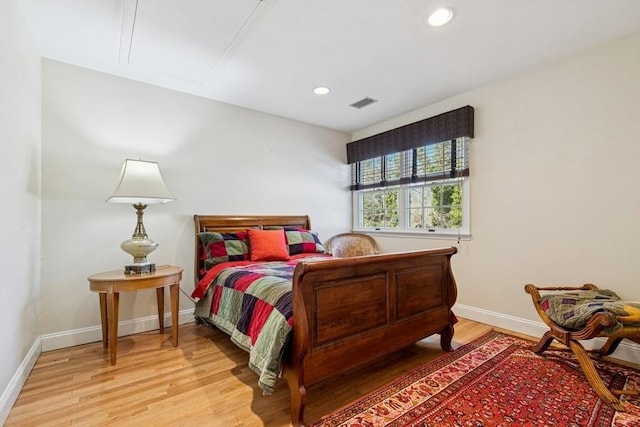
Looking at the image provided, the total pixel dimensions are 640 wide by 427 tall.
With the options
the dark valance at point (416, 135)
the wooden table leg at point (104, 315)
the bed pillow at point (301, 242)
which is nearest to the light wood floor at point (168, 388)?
the wooden table leg at point (104, 315)

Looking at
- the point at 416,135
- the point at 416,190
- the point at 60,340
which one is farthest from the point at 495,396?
the point at 60,340

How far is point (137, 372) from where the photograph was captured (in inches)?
84.6

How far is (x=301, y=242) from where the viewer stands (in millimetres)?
3449

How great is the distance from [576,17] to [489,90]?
1014mm

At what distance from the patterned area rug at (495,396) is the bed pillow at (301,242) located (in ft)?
5.54

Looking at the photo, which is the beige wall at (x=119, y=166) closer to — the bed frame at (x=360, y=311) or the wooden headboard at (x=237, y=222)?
the wooden headboard at (x=237, y=222)

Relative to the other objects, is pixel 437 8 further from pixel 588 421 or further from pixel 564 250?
pixel 588 421

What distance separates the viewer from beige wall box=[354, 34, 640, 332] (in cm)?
229

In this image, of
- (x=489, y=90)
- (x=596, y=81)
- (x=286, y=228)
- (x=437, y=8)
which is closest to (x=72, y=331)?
(x=286, y=228)

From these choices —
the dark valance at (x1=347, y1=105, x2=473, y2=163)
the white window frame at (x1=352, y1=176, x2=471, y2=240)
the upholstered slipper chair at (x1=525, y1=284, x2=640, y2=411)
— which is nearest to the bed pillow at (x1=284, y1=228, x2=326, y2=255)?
the white window frame at (x1=352, y1=176, x2=471, y2=240)

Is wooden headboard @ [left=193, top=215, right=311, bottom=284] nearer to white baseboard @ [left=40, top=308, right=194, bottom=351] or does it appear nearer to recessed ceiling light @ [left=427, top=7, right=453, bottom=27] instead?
white baseboard @ [left=40, top=308, right=194, bottom=351]

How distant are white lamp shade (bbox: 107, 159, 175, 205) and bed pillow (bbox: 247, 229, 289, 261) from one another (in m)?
0.92

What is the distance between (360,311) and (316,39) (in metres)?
1.97

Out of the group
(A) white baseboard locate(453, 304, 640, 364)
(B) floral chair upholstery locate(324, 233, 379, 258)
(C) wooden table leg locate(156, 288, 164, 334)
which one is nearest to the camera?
(A) white baseboard locate(453, 304, 640, 364)
